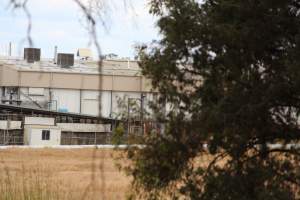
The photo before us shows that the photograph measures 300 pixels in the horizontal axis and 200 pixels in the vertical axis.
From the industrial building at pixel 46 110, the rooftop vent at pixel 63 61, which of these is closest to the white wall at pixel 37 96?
the industrial building at pixel 46 110

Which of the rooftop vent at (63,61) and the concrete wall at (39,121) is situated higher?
the rooftop vent at (63,61)

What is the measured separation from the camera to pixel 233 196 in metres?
5.62

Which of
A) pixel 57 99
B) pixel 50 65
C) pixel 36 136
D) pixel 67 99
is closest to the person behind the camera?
pixel 50 65

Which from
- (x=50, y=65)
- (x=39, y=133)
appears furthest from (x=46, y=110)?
(x=50, y=65)

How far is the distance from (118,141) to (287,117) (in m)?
1.66

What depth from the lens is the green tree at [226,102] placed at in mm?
5512

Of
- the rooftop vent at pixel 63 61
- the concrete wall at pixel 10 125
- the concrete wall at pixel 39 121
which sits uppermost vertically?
the rooftop vent at pixel 63 61

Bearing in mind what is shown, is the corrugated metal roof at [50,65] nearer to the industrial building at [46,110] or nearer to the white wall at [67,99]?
the industrial building at [46,110]

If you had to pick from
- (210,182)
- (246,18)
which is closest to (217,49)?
(246,18)

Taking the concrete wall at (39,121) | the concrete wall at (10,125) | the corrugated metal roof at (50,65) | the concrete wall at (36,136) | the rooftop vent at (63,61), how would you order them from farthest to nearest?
the concrete wall at (39,121), the concrete wall at (36,136), the concrete wall at (10,125), the rooftop vent at (63,61), the corrugated metal roof at (50,65)

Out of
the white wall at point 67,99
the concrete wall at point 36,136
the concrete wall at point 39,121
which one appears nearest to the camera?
the concrete wall at point 36,136

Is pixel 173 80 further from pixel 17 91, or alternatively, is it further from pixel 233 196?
pixel 17 91

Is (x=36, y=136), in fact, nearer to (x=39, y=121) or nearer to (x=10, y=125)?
(x=39, y=121)

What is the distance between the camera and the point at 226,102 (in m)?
5.47
